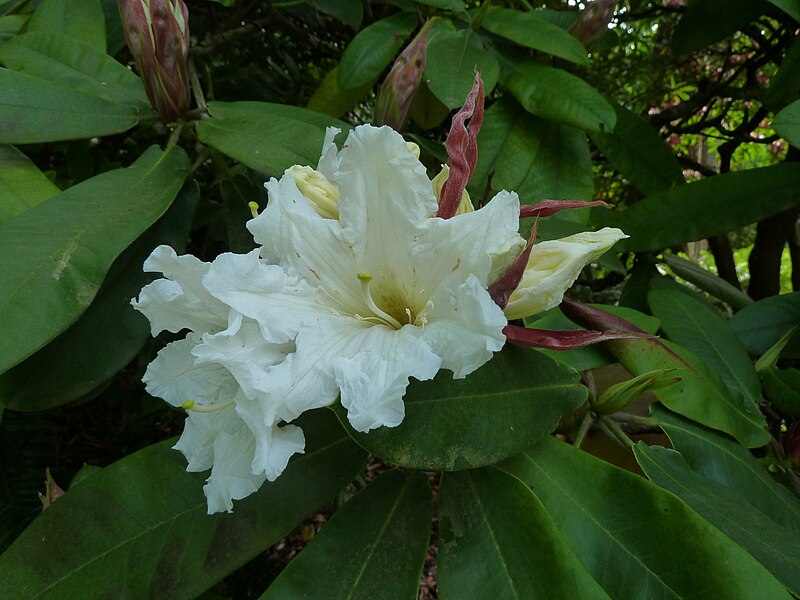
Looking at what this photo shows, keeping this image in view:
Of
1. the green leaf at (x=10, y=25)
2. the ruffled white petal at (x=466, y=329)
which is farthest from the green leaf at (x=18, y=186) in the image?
the ruffled white petal at (x=466, y=329)

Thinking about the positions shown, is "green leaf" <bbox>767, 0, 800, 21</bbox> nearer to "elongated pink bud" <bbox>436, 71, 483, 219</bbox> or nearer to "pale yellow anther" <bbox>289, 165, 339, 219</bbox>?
"elongated pink bud" <bbox>436, 71, 483, 219</bbox>

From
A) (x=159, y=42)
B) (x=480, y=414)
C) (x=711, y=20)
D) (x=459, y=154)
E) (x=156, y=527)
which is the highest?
(x=711, y=20)

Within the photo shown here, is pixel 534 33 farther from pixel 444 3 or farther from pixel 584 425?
pixel 584 425

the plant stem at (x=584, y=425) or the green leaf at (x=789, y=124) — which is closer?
the plant stem at (x=584, y=425)

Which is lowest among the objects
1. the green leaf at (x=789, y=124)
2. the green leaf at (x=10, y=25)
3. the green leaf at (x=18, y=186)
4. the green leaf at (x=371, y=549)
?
the green leaf at (x=371, y=549)

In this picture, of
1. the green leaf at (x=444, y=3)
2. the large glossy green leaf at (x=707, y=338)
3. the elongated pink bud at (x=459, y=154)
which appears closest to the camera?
the elongated pink bud at (x=459, y=154)

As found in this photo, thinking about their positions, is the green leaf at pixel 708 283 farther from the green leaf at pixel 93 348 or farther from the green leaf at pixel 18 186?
the green leaf at pixel 18 186

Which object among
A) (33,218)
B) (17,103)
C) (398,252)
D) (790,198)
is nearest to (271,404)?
(398,252)

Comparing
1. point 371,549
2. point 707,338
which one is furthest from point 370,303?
point 707,338
